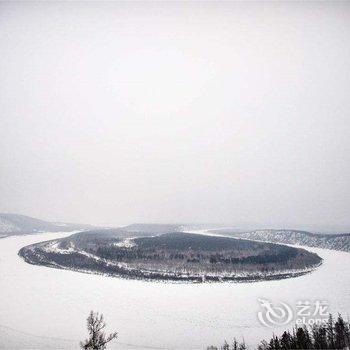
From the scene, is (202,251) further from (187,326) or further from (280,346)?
(280,346)

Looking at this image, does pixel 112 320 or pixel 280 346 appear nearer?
pixel 280 346

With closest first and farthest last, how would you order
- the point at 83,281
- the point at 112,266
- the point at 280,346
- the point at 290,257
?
the point at 280,346
the point at 83,281
the point at 112,266
the point at 290,257

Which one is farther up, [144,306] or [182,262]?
[182,262]

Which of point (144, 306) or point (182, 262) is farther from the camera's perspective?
point (182, 262)

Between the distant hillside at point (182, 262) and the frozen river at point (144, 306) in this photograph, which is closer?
the frozen river at point (144, 306)

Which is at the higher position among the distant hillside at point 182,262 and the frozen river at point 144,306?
the distant hillside at point 182,262

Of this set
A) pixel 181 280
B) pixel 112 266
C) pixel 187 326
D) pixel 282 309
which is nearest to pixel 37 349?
pixel 187 326

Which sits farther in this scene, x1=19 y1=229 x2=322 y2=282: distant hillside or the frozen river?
x1=19 y1=229 x2=322 y2=282: distant hillside

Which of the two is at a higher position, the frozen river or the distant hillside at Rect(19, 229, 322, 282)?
the distant hillside at Rect(19, 229, 322, 282)
